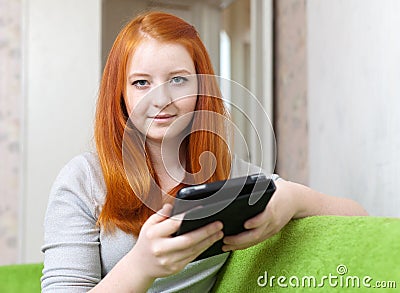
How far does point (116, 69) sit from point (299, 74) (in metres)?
1.33

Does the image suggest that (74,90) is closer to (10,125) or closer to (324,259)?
(10,125)

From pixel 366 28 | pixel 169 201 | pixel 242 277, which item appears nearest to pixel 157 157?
pixel 169 201

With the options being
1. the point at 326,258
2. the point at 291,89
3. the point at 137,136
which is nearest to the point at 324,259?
the point at 326,258

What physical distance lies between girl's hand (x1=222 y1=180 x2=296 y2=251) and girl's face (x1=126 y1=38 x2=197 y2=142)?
147 millimetres

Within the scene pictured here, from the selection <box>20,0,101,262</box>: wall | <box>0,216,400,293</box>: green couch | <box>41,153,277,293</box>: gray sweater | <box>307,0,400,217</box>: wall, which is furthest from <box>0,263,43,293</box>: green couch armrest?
<box>20,0,101,262</box>: wall

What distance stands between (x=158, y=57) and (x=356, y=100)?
0.87m

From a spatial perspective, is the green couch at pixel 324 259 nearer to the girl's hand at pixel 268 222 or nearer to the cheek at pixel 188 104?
the girl's hand at pixel 268 222

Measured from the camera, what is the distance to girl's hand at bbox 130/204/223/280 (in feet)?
2.06

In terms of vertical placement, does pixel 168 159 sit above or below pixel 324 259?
above

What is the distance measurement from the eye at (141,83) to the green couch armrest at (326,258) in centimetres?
27

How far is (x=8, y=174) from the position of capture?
223cm

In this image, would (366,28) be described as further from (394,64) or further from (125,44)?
(125,44)

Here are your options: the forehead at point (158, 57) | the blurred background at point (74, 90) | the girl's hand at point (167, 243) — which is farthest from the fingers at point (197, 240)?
the blurred background at point (74, 90)

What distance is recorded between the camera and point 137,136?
0.74m
